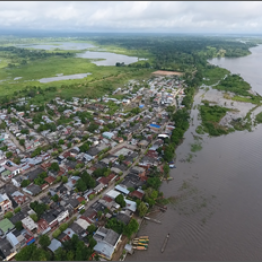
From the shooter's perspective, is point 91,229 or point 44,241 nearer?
point 44,241

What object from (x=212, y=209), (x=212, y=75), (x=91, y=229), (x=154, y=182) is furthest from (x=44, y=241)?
(x=212, y=75)

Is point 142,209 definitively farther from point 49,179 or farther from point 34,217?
point 49,179

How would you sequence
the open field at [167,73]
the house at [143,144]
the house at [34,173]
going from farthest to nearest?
the open field at [167,73] → the house at [143,144] → the house at [34,173]

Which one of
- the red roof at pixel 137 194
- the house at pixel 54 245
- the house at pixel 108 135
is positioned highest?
the house at pixel 108 135

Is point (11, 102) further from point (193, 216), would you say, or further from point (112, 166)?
point (193, 216)

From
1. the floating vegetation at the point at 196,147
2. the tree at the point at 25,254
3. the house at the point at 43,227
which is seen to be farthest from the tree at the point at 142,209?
the floating vegetation at the point at 196,147

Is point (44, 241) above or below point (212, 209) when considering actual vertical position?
above

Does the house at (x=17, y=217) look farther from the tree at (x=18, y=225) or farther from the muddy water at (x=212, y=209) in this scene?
the muddy water at (x=212, y=209)
